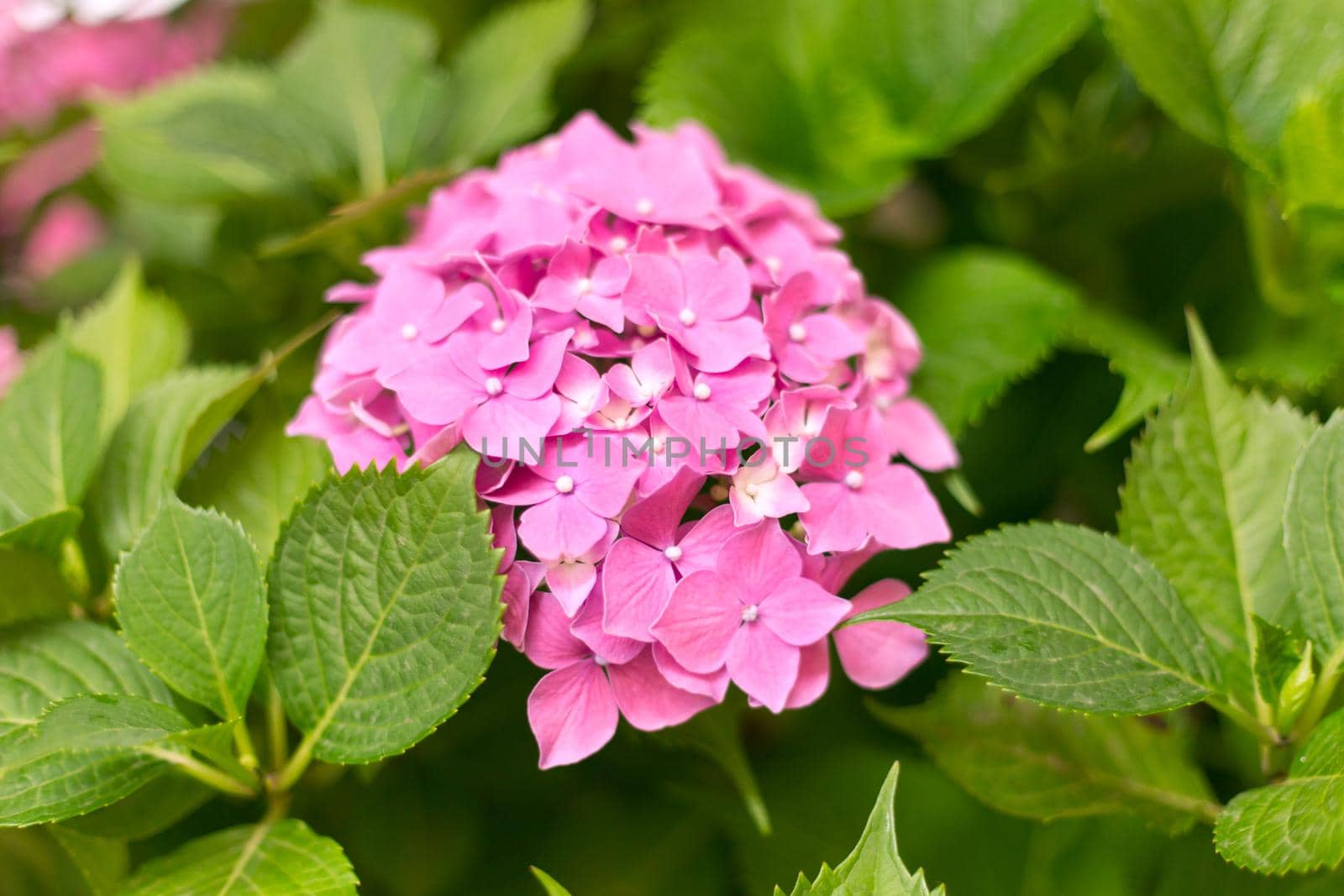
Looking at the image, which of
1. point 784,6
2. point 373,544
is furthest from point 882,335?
point 784,6

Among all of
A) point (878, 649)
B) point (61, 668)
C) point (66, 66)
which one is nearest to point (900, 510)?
point (878, 649)

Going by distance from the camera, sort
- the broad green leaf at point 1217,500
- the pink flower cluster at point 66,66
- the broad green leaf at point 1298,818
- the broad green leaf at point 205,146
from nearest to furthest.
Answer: the broad green leaf at point 1298,818
the broad green leaf at point 1217,500
the broad green leaf at point 205,146
the pink flower cluster at point 66,66

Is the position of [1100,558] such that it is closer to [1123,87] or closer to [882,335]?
[882,335]

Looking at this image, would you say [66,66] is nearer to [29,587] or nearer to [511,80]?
[511,80]

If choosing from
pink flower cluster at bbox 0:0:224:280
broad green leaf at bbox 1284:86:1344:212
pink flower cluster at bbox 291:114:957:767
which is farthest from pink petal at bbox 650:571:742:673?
pink flower cluster at bbox 0:0:224:280

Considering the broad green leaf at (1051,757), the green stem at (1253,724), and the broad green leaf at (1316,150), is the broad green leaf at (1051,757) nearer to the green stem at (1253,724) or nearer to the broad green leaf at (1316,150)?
the green stem at (1253,724)

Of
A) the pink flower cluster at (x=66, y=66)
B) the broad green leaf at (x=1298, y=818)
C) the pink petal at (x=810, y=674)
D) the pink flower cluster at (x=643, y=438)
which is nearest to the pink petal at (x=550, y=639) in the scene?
the pink flower cluster at (x=643, y=438)

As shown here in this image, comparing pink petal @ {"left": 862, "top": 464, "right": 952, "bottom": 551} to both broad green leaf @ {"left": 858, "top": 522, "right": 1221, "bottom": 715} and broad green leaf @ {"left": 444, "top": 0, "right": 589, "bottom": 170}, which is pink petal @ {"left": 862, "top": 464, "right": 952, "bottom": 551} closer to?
broad green leaf @ {"left": 858, "top": 522, "right": 1221, "bottom": 715}
